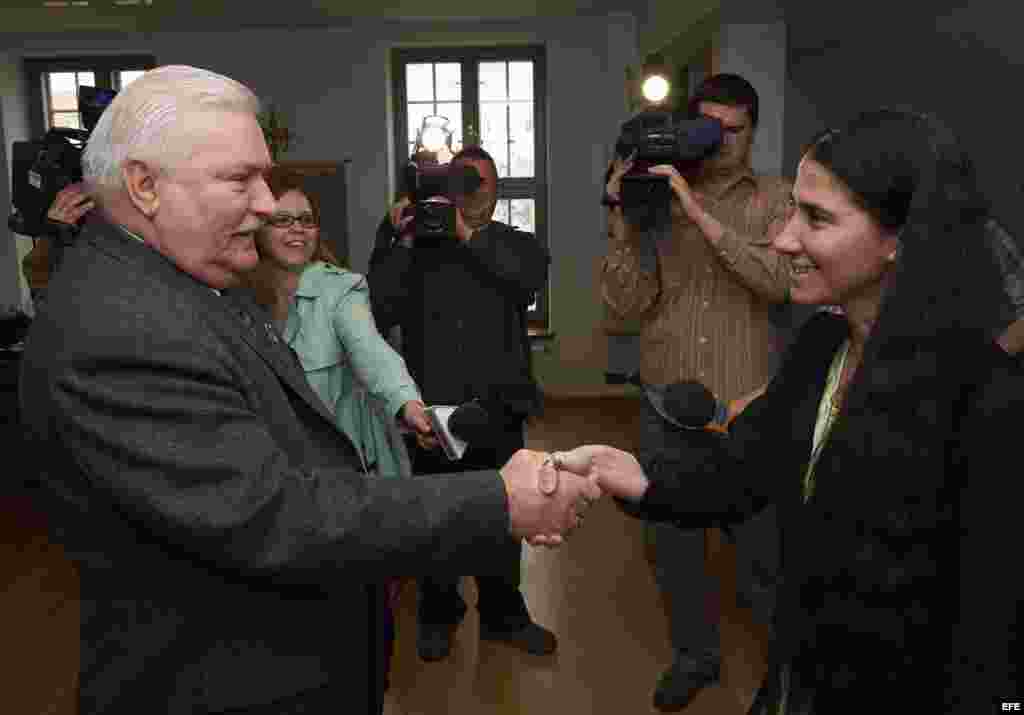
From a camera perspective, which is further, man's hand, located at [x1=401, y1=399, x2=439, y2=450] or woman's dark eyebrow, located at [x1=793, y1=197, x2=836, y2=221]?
man's hand, located at [x1=401, y1=399, x2=439, y2=450]

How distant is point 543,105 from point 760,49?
3.83m

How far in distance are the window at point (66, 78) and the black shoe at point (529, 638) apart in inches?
246

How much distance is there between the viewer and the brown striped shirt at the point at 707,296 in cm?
275

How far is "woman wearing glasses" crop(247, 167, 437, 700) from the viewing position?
8.08 ft

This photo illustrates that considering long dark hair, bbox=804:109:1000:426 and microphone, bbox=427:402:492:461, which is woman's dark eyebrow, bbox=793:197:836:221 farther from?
microphone, bbox=427:402:492:461

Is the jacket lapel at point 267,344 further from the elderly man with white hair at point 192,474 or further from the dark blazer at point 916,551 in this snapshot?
the dark blazer at point 916,551

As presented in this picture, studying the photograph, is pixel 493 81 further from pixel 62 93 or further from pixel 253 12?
pixel 62 93

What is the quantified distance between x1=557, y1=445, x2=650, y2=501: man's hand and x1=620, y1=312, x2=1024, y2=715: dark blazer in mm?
353

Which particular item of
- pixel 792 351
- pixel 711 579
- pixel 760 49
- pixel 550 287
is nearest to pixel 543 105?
pixel 550 287

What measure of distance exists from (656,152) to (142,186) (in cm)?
180

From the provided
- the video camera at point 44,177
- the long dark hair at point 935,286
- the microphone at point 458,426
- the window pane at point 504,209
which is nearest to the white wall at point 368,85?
the window pane at point 504,209

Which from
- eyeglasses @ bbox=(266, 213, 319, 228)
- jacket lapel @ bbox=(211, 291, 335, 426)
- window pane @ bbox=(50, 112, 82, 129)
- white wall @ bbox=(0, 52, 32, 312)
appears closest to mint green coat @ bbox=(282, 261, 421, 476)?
eyeglasses @ bbox=(266, 213, 319, 228)

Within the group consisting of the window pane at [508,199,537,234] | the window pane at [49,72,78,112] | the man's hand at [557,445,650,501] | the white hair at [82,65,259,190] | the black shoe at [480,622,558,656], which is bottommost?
the black shoe at [480,622,558,656]

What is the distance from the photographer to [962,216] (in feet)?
4.03
